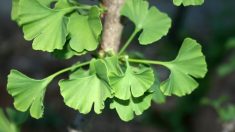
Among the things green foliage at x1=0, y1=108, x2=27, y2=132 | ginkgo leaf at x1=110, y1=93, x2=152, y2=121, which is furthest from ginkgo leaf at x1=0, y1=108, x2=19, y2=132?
ginkgo leaf at x1=110, y1=93, x2=152, y2=121

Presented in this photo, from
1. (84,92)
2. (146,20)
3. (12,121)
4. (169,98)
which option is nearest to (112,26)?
(146,20)

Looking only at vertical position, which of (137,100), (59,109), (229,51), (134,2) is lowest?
(59,109)

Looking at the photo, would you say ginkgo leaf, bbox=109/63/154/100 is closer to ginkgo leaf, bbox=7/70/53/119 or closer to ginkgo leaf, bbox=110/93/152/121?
ginkgo leaf, bbox=110/93/152/121

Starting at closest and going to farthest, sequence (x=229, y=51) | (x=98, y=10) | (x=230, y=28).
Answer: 1. (x=98, y=10)
2. (x=229, y=51)
3. (x=230, y=28)

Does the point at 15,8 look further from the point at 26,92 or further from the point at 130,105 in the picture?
the point at 130,105

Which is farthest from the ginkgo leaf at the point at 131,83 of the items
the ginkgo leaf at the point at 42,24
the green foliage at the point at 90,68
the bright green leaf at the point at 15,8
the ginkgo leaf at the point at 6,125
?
the ginkgo leaf at the point at 6,125

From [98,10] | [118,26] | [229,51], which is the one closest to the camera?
[98,10]

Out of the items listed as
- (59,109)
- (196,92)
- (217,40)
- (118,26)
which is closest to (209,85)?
(196,92)

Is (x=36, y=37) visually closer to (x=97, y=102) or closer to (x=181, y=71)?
(x=97, y=102)
